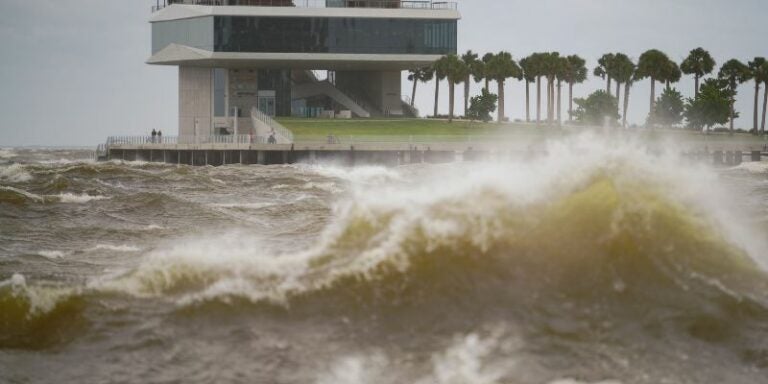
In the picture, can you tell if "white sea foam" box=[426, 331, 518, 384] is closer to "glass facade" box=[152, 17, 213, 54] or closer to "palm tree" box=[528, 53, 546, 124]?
"glass facade" box=[152, 17, 213, 54]

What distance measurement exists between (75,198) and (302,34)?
217 feet

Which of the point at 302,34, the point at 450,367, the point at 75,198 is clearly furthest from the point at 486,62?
the point at 450,367

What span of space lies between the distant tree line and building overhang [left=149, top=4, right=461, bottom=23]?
4341 mm

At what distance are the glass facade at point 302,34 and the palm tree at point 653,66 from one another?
73.9ft

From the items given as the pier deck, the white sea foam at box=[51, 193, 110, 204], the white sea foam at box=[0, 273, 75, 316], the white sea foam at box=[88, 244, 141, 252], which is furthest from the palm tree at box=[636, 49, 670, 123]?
the white sea foam at box=[0, 273, 75, 316]

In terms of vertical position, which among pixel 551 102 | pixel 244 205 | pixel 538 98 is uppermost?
pixel 538 98

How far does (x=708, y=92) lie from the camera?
378 feet

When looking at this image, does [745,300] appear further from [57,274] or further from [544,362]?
[57,274]

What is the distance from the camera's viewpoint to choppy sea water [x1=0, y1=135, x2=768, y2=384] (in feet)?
31.3

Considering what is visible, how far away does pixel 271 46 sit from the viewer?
95.7m

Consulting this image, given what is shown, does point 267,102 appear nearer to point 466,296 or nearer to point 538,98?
point 538,98

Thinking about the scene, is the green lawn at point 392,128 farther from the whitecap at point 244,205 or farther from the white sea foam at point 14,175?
the whitecap at point 244,205

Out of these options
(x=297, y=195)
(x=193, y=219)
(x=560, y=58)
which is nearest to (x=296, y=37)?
(x=560, y=58)

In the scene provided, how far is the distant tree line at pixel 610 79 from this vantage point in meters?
106
